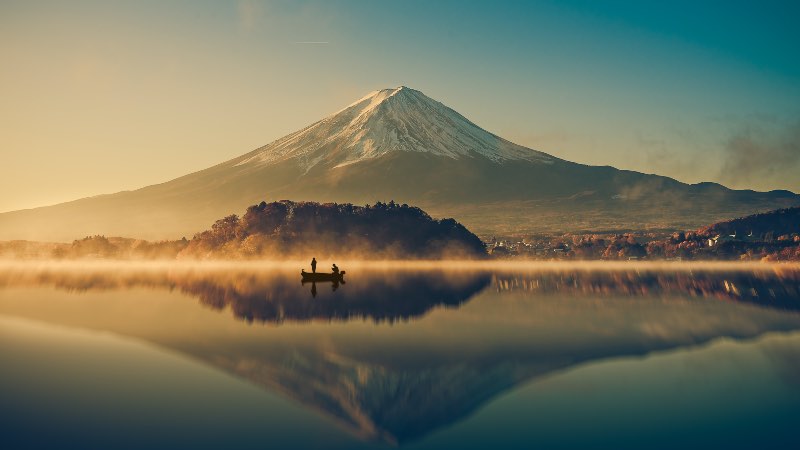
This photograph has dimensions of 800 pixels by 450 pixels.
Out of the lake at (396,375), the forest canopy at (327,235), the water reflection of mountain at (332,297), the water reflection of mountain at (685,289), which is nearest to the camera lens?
the lake at (396,375)

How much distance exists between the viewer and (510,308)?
35.2 meters

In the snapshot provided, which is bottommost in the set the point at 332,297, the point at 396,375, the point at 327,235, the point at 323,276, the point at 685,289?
the point at 685,289

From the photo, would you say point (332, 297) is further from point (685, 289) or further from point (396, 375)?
point (685, 289)

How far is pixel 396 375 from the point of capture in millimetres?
18281

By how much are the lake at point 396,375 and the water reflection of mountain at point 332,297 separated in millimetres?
344

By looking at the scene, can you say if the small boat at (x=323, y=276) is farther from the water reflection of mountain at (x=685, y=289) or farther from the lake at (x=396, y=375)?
the lake at (x=396, y=375)

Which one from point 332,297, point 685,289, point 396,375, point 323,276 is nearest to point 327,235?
point 323,276

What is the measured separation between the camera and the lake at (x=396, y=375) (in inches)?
522

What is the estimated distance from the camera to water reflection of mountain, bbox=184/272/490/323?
103ft

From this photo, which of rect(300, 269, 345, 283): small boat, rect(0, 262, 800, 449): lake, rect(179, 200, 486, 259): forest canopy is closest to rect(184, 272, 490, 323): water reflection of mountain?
rect(0, 262, 800, 449): lake

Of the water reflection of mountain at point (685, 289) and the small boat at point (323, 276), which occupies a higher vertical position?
the small boat at point (323, 276)

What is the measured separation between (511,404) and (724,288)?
40.1 meters

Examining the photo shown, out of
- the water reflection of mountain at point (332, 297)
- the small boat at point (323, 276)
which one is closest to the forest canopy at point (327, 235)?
the water reflection of mountain at point (332, 297)

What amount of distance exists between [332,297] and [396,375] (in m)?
22.1
